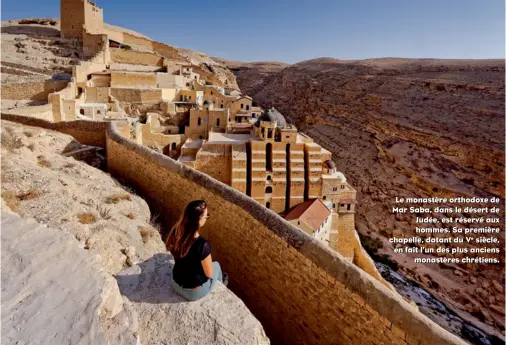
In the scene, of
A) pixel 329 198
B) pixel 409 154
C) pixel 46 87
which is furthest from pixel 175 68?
pixel 409 154

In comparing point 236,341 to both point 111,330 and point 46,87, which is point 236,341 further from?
point 46,87

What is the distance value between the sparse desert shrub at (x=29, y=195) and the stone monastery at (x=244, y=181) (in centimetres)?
227

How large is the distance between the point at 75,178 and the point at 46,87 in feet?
44.2

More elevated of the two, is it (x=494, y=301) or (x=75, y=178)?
(x=75, y=178)

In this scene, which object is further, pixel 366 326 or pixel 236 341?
pixel 366 326

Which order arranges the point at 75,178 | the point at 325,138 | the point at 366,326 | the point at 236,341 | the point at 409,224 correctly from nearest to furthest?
the point at 236,341
the point at 366,326
the point at 75,178
the point at 409,224
the point at 325,138

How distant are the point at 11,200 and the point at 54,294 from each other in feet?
10.9

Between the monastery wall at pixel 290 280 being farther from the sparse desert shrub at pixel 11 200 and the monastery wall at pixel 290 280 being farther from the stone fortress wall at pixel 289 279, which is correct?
the sparse desert shrub at pixel 11 200

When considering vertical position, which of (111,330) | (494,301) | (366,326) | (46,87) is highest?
(46,87)

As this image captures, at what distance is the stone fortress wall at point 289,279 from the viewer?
124 inches

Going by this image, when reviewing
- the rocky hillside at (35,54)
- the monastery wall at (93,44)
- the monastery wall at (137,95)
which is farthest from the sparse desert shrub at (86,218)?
the monastery wall at (93,44)

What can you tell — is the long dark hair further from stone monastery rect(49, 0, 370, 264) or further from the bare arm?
stone monastery rect(49, 0, 370, 264)

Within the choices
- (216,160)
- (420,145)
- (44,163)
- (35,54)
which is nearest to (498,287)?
(420,145)

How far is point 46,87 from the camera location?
56.6ft
